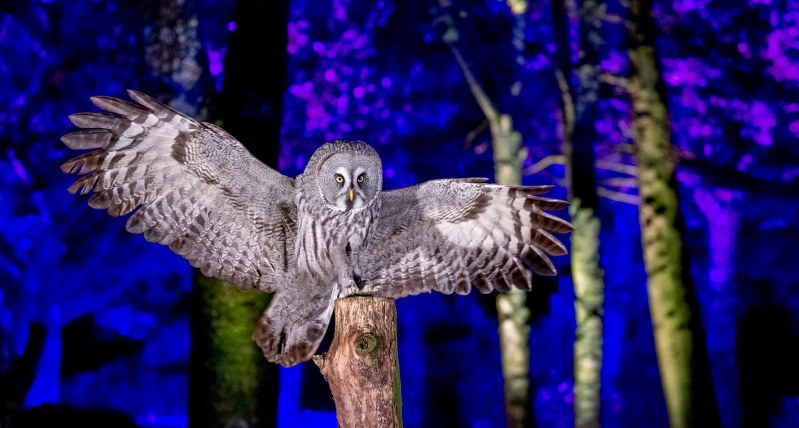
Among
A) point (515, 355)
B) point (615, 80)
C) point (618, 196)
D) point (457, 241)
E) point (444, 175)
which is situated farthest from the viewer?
point (444, 175)

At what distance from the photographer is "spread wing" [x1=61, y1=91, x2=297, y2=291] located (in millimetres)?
2203

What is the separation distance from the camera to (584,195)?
3.90 m

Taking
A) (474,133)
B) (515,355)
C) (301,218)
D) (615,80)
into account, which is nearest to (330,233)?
(301,218)

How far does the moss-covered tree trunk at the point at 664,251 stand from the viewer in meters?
3.46

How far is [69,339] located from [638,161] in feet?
17.2

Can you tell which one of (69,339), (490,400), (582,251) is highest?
(582,251)

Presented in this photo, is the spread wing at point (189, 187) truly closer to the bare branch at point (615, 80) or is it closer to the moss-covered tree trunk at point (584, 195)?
the moss-covered tree trunk at point (584, 195)

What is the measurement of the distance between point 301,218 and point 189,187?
0.51 metres

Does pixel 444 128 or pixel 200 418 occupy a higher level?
pixel 444 128

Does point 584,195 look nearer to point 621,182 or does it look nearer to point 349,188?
point 621,182

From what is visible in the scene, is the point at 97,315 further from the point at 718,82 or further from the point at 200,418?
the point at 718,82

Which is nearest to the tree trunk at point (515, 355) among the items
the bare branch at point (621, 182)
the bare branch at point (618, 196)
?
the bare branch at point (618, 196)

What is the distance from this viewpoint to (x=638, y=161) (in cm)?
390

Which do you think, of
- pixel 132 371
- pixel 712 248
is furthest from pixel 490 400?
pixel 132 371
